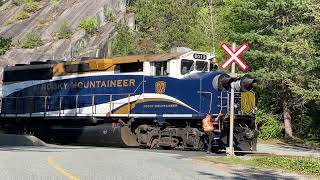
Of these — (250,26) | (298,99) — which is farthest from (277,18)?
Result: (298,99)

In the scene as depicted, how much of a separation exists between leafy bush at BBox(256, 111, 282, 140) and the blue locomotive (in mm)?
10001

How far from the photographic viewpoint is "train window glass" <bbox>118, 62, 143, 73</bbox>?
22.2 m

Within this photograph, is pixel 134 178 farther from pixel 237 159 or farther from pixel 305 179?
pixel 237 159

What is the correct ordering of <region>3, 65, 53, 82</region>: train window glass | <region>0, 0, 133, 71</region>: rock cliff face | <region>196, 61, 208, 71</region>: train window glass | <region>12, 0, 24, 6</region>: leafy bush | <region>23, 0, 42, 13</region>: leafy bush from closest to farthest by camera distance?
<region>196, 61, 208, 71</region>: train window glass < <region>3, 65, 53, 82</region>: train window glass < <region>0, 0, 133, 71</region>: rock cliff face < <region>23, 0, 42, 13</region>: leafy bush < <region>12, 0, 24, 6</region>: leafy bush

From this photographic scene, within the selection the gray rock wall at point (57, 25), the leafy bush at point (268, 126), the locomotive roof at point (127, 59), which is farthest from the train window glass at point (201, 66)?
the gray rock wall at point (57, 25)

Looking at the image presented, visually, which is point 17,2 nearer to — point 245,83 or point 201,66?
point 201,66

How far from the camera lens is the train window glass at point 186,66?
21116 millimetres

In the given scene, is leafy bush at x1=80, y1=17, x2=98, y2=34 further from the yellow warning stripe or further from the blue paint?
the yellow warning stripe

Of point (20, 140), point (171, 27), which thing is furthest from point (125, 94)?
point (171, 27)

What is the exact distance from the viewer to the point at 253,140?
64.8 ft

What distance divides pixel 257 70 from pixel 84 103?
10.3m

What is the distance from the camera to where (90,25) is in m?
66.8

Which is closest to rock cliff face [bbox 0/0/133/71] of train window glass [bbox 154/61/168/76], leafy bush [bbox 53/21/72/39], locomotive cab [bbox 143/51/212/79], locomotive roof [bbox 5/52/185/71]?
leafy bush [bbox 53/21/72/39]

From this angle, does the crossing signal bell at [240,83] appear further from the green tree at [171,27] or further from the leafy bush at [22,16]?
the leafy bush at [22,16]
